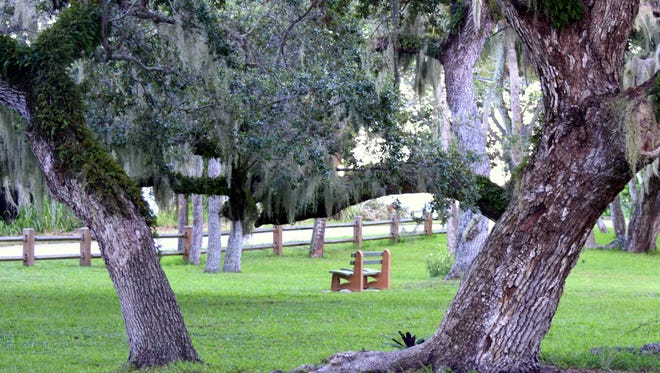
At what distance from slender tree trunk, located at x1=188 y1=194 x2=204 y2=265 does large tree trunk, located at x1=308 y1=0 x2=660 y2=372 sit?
17.0m

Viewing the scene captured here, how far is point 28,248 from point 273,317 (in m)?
11.2

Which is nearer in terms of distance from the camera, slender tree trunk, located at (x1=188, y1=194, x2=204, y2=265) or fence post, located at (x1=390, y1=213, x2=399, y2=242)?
slender tree trunk, located at (x1=188, y1=194, x2=204, y2=265)

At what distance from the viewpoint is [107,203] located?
809cm

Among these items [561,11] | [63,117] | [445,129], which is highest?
[561,11]

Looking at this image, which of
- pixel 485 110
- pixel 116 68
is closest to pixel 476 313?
pixel 116 68

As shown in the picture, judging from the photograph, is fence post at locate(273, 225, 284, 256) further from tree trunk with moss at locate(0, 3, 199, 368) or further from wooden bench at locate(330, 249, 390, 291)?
tree trunk with moss at locate(0, 3, 199, 368)

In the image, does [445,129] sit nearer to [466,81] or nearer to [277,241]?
[466,81]

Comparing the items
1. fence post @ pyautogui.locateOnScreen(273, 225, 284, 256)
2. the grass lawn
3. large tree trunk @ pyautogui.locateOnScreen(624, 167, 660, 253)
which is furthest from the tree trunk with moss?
large tree trunk @ pyautogui.locateOnScreen(624, 167, 660, 253)

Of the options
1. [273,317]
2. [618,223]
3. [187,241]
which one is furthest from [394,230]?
[273,317]

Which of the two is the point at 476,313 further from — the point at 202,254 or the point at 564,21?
the point at 202,254

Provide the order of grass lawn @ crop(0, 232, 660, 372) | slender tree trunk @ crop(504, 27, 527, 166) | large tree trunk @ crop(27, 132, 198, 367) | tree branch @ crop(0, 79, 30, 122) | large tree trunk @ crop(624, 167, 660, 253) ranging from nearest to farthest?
large tree trunk @ crop(27, 132, 198, 367)
tree branch @ crop(0, 79, 30, 122)
grass lawn @ crop(0, 232, 660, 372)
slender tree trunk @ crop(504, 27, 527, 166)
large tree trunk @ crop(624, 167, 660, 253)

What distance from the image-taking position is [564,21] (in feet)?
22.4

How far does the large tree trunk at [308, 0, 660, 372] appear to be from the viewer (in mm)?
6719

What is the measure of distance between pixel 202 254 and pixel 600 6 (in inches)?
839
